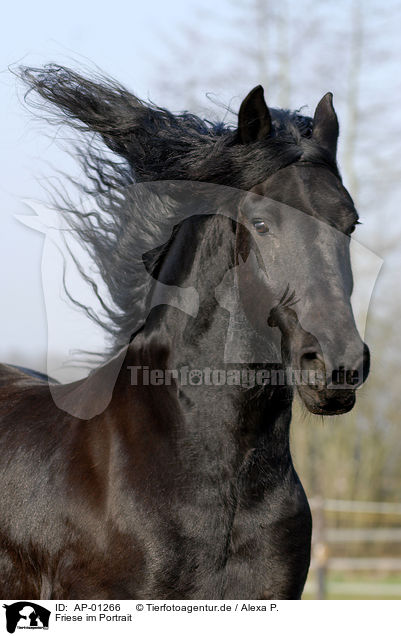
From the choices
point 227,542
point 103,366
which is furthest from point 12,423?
point 227,542

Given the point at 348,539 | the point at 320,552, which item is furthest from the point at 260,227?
the point at 348,539

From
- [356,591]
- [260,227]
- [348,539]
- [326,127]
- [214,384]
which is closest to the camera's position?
[260,227]

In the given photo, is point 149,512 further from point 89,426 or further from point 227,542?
point 89,426

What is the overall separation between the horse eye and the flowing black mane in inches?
8.1

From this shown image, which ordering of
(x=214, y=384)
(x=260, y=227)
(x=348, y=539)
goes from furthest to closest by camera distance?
1. (x=348, y=539)
2. (x=214, y=384)
3. (x=260, y=227)

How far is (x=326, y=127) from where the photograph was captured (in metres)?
3.38

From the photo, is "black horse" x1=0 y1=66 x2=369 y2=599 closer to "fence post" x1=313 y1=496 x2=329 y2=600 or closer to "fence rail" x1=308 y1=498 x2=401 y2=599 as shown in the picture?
"fence post" x1=313 y1=496 x2=329 y2=600

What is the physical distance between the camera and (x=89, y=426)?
3.35 meters

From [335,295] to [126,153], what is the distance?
4.94 ft
